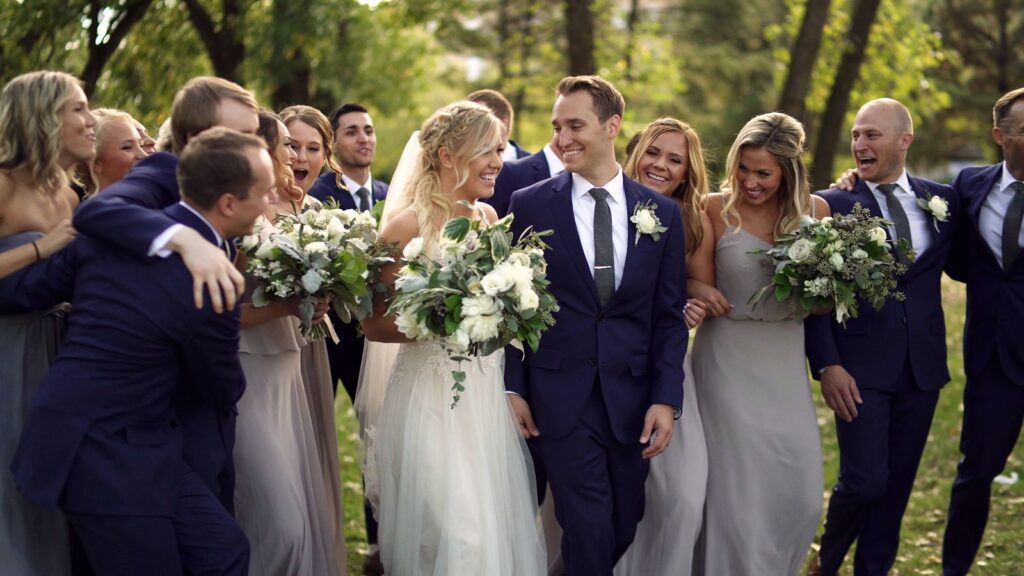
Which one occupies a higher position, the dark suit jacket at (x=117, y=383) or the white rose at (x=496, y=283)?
the white rose at (x=496, y=283)

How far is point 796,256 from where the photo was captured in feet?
19.4

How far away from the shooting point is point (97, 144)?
5582 millimetres

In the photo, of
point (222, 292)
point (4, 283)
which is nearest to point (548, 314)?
point (222, 292)

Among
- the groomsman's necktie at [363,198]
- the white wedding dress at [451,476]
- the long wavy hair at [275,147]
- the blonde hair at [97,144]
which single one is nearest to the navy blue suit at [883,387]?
the white wedding dress at [451,476]

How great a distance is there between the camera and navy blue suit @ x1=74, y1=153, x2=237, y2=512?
4.16 meters

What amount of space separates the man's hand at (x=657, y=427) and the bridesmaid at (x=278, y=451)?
1705 millimetres

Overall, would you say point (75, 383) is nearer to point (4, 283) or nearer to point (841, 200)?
point (4, 283)

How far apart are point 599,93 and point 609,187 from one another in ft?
1.60

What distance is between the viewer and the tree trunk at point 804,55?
13.8m

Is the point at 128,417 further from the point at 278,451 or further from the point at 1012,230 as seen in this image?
the point at 1012,230

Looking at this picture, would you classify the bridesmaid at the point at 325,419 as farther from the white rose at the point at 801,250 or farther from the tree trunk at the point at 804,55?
the tree trunk at the point at 804,55

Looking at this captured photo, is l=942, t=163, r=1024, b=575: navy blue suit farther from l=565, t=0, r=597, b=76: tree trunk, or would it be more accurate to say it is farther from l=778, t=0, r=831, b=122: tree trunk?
l=565, t=0, r=597, b=76: tree trunk

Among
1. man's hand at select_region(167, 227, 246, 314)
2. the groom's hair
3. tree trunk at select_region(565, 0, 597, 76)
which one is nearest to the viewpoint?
man's hand at select_region(167, 227, 246, 314)

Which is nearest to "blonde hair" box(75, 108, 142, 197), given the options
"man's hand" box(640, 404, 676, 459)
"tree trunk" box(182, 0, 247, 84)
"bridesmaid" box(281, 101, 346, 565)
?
"bridesmaid" box(281, 101, 346, 565)
